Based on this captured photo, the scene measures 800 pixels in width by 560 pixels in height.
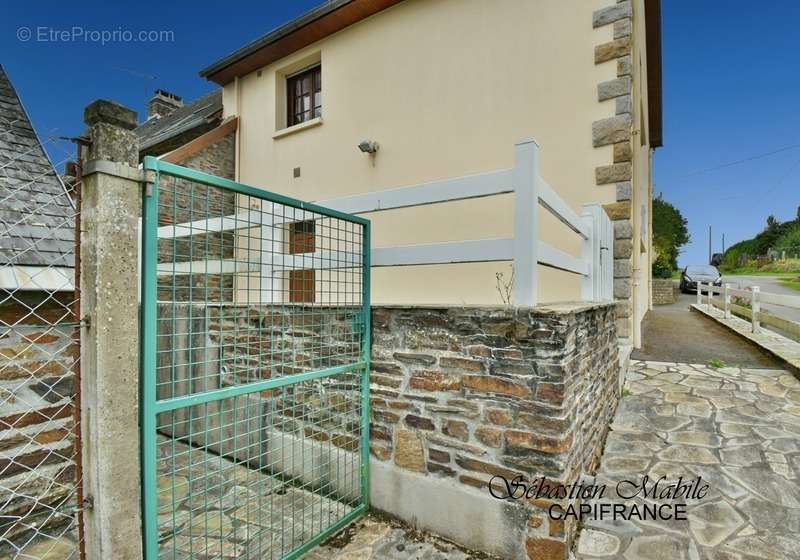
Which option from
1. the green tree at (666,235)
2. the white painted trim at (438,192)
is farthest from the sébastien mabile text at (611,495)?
the green tree at (666,235)

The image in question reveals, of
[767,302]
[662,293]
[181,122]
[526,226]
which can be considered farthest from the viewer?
[662,293]

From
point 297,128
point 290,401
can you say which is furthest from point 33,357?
point 297,128

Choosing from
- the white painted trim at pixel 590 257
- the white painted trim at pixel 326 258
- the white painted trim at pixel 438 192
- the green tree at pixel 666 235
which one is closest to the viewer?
the white painted trim at pixel 438 192

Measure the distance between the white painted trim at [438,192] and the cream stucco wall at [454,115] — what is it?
270cm

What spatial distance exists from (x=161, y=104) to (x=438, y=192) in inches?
533

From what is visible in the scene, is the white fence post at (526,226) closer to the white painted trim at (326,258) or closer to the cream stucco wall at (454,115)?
the white painted trim at (326,258)

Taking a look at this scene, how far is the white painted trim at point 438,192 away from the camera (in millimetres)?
2250

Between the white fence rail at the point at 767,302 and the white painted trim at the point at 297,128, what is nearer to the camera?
the white fence rail at the point at 767,302

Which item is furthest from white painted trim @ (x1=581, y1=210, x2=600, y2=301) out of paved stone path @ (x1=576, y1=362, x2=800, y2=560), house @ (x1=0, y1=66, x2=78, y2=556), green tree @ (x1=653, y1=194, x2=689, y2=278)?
green tree @ (x1=653, y1=194, x2=689, y2=278)

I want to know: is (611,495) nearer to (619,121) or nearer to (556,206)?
(556,206)

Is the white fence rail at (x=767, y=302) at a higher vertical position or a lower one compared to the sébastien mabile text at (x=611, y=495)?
higher

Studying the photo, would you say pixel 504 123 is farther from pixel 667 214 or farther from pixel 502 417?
pixel 667 214

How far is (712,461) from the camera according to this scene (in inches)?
118

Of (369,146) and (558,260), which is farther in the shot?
(369,146)
